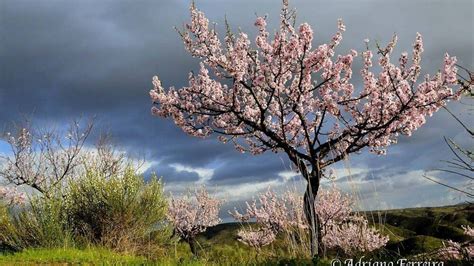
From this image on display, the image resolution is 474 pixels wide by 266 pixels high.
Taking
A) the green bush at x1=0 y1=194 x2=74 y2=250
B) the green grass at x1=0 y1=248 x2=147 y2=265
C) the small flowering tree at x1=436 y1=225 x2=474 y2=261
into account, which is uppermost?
the green bush at x1=0 y1=194 x2=74 y2=250

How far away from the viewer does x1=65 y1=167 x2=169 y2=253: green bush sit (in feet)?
56.3

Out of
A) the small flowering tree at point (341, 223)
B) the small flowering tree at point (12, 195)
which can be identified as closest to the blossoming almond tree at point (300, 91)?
the small flowering tree at point (341, 223)

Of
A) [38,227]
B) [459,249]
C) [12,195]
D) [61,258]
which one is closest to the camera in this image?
[459,249]

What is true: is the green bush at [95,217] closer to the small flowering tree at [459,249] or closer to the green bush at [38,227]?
the green bush at [38,227]

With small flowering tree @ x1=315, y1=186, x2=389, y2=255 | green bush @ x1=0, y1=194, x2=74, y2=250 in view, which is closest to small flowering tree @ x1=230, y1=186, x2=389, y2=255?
small flowering tree @ x1=315, y1=186, x2=389, y2=255

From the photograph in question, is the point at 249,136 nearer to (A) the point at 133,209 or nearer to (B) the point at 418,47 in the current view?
(A) the point at 133,209

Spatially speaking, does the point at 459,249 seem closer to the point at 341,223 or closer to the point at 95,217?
the point at 95,217

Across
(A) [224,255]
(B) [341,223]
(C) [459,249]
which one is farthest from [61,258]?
(B) [341,223]

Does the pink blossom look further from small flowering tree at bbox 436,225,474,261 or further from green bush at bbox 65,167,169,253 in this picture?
small flowering tree at bbox 436,225,474,261

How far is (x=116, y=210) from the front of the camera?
1728cm

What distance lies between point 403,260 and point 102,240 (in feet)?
42.4

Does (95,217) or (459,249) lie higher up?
(95,217)

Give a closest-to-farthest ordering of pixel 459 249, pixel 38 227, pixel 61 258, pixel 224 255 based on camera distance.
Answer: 1. pixel 459 249
2. pixel 61 258
3. pixel 224 255
4. pixel 38 227

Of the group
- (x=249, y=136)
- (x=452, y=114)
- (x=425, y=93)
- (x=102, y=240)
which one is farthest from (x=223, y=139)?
(x=452, y=114)
